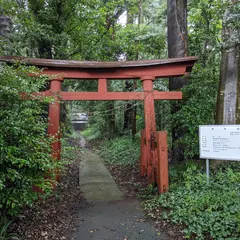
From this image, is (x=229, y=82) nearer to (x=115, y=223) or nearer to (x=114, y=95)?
(x=114, y=95)

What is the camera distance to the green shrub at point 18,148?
271 cm

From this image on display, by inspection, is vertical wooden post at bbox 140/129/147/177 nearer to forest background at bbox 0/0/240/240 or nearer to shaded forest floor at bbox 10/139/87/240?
forest background at bbox 0/0/240/240

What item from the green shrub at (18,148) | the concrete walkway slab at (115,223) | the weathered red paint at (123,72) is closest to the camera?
the green shrub at (18,148)

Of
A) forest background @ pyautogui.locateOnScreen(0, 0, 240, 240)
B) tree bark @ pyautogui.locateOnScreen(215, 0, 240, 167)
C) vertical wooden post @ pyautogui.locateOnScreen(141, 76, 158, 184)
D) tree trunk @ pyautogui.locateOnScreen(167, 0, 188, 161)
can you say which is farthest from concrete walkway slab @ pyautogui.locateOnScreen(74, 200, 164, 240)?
tree trunk @ pyautogui.locateOnScreen(167, 0, 188, 161)

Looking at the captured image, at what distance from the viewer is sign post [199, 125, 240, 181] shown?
374 cm

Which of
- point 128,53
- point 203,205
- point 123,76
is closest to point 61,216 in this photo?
point 203,205

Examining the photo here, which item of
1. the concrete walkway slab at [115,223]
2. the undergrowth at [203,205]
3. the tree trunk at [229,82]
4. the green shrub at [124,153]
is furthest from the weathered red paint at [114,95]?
the green shrub at [124,153]

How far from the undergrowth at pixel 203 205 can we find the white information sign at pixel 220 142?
1.24 feet

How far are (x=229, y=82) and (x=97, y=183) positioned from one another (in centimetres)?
422

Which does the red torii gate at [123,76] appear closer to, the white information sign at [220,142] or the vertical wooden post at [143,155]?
the vertical wooden post at [143,155]

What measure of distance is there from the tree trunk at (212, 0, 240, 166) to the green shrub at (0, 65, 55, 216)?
11.9 ft

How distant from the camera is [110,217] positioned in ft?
12.7

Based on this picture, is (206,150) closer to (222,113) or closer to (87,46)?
(222,113)

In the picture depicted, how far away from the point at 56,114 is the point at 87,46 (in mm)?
3495
